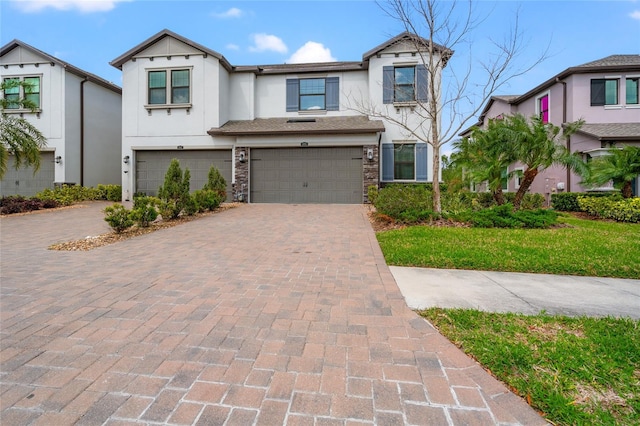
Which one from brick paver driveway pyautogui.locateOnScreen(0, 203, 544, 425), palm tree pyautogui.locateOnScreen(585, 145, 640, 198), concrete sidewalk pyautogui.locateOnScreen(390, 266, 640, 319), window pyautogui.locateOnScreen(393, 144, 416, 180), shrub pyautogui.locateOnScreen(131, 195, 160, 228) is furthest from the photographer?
window pyautogui.locateOnScreen(393, 144, 416, 180)

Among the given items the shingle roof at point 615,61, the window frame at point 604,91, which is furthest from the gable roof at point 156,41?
the window frame at point 604,91

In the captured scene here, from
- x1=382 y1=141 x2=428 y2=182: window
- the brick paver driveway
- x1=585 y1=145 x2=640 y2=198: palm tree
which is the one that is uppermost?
x1=382 y1=141 x2=428 y2=182: window

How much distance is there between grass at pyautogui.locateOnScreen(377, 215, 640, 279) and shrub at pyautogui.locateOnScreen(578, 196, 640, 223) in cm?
204

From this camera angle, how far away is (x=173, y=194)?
9742 millimetres

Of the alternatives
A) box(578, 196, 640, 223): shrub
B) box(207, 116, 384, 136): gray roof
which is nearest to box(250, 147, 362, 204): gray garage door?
box(207, 116, 384, 136): gray roof

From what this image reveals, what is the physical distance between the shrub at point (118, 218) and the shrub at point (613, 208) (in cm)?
1377

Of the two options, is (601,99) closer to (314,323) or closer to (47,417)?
(314,323)

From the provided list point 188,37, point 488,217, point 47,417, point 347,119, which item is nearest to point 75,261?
point 47,417

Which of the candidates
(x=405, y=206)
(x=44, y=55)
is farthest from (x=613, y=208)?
(x=44, y=55)

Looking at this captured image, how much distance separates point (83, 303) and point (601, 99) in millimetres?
20334

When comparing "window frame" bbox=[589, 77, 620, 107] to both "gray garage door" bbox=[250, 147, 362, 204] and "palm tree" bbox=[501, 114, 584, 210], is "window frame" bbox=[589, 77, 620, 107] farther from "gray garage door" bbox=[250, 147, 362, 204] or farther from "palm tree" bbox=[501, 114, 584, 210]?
"gray garage door" bbox=[250, 147, 362, 204]

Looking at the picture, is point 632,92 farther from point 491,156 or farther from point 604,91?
point 491,156

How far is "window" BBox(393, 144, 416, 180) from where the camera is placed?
1530 cm

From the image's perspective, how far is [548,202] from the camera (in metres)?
15.4
